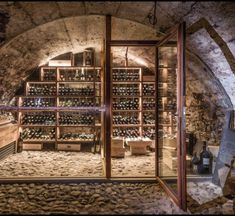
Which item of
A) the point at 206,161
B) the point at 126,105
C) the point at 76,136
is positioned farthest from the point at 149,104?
the point at 206,161

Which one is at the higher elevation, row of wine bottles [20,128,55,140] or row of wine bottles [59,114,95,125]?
row of wine bottles [59,114,95,125]

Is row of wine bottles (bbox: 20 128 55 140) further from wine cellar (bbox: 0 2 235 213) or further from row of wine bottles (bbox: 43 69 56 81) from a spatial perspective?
row of wine bottles (bbox: 43 69 56 81)

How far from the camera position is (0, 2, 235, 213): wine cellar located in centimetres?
452

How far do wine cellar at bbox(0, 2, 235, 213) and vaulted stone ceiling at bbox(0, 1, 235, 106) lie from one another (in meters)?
0.02

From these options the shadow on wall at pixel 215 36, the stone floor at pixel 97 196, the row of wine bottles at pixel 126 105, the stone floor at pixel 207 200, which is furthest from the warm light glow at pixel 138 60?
the stone floor at pixel 207 200

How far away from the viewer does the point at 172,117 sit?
7.81 m

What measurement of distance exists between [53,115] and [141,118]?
2.35 meters


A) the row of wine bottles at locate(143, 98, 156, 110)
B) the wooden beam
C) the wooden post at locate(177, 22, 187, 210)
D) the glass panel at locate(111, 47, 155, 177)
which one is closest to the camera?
the wooden post at locate(177, 22, 187, 210)

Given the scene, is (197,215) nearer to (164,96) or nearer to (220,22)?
(220,22)

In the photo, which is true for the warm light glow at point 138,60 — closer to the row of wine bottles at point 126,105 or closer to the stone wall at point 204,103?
the row of wine bottles at point 126,105

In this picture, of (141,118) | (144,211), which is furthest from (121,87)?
(144,211)

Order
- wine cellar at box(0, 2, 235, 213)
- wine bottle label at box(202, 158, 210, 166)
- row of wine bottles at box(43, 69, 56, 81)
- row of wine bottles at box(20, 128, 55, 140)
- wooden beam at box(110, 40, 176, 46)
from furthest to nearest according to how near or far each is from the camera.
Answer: row of wine bottles at box(43, 69, 56, 81) < row of wine bottles at box(20, 128, 55, 140) < wine bottle label at box(202, 158, 210, 166) < wooden beam at box(110, 40, 176, 46) < wine cellar at box(0, 2, 235, 213)

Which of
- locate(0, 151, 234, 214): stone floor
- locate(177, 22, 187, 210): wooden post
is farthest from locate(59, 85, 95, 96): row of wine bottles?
locate(177, 22, 187, 210): wooden post

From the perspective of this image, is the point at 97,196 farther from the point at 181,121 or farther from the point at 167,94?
the point at 167,94
